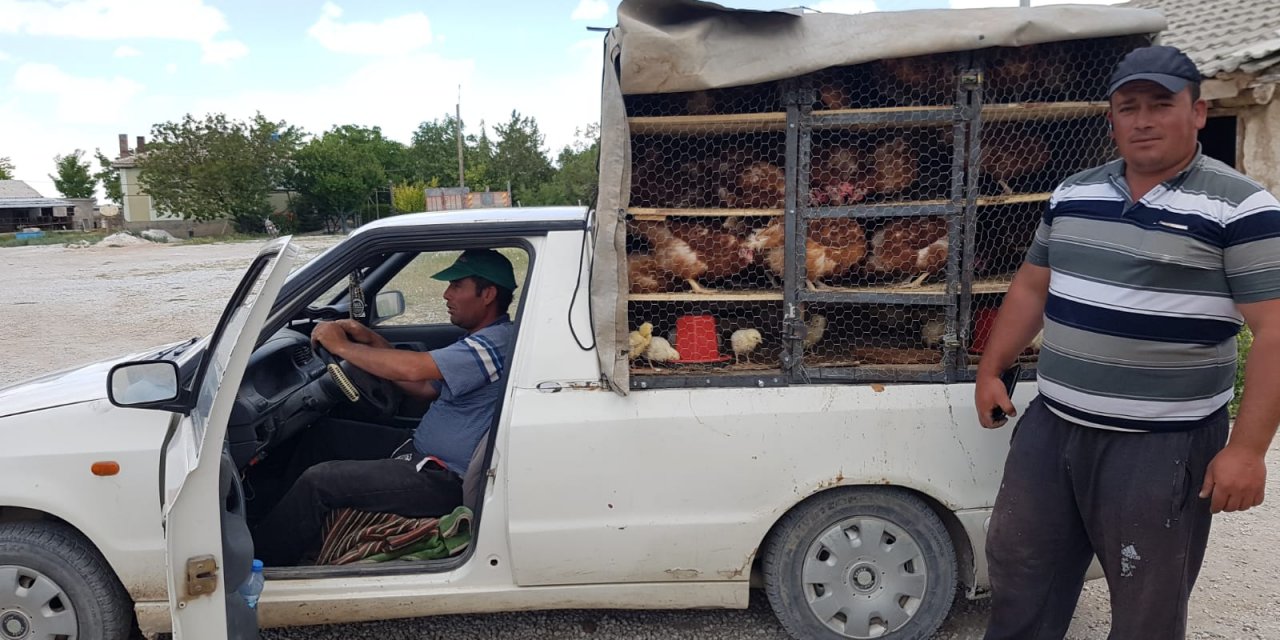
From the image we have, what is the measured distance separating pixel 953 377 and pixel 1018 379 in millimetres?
214

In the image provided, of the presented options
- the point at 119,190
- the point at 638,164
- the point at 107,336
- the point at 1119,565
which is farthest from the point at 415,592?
the point at 119,190

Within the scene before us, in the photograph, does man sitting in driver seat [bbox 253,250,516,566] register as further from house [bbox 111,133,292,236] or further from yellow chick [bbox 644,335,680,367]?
house [bbox 111,133,292,236]

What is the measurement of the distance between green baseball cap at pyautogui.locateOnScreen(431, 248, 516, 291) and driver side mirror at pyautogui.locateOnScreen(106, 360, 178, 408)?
3.52 ft

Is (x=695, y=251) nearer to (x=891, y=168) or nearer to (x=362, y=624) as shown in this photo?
(x=891, y=168)

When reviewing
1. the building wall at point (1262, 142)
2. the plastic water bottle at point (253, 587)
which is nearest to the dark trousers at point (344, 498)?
the plastic water bottle at point (253, 587)

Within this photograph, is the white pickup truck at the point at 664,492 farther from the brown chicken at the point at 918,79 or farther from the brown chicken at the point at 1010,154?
the brown chicken at the point at 918,79

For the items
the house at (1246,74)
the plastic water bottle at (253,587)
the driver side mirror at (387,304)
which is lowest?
the plastic water bottle at (253,587)

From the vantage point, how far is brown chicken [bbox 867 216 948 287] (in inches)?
107

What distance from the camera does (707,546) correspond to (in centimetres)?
266

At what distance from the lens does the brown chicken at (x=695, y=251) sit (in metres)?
2.77

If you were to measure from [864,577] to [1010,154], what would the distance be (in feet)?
5.13

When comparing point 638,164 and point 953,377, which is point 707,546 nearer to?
point 953,377

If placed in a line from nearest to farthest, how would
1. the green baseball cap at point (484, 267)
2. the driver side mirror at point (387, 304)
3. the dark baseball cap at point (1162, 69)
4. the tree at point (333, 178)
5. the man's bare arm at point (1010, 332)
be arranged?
1. the dark baseball cap at point (1162, 69)
2. the man's bare arm at point (1010, 332)
3. the green baseball cap at point (484, 267)
4. the driver side mirror at point (387, 304)
5. the tree at point (333, 178)

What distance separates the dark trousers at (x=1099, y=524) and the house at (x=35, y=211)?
63.0 metres
